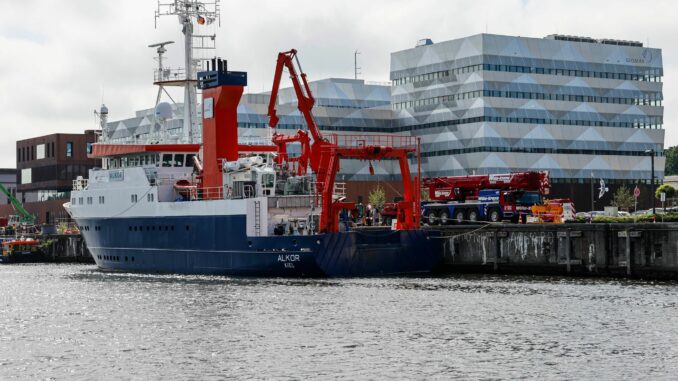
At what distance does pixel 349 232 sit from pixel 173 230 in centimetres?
1253

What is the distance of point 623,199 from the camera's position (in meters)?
128

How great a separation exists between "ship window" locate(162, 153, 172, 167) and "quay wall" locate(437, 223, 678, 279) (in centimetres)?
1700

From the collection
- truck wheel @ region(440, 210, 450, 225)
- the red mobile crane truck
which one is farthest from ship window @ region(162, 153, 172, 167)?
truck wheel @ region(440, 210, 450, 225)

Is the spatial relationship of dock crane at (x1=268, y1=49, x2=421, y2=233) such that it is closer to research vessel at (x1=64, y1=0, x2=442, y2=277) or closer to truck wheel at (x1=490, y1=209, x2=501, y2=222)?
research vessel at (x1=64, y1=0, x2=442, y2=277)

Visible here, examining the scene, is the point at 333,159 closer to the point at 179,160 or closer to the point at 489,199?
the point at 179,160

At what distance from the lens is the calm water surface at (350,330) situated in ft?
109

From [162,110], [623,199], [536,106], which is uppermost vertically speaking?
[536,106]

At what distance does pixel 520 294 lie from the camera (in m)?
50.5

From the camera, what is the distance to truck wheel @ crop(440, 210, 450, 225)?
7494 cm

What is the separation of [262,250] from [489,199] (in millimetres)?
19309

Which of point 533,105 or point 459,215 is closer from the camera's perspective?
point 459,215

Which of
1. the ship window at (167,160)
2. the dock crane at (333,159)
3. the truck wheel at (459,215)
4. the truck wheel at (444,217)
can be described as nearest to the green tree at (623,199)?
the truck wheel at (444,217)

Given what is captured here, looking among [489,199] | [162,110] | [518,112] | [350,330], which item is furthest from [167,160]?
[518,112]

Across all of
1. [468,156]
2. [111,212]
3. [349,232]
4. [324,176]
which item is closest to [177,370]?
[349,232]
